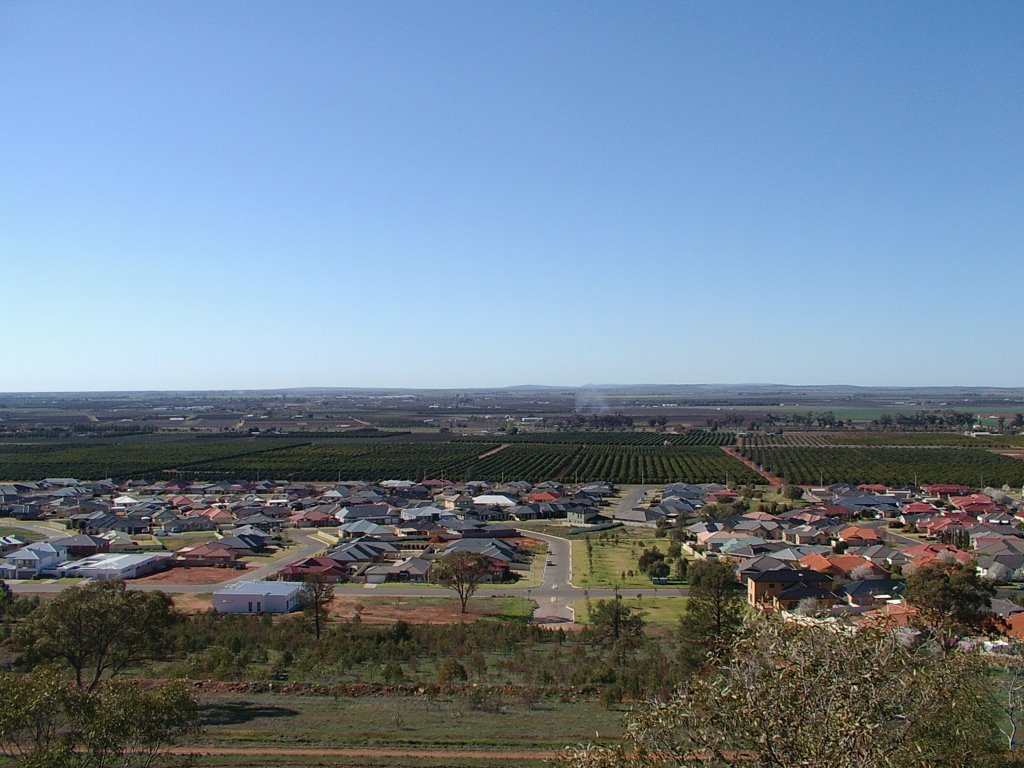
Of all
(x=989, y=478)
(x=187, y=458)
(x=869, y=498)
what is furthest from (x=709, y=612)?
(x=187, y=458)

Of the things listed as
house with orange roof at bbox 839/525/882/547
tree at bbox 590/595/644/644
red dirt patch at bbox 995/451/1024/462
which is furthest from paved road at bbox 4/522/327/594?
red dirt patch at bbox 995/451/1024/462

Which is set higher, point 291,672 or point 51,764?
point 51,764

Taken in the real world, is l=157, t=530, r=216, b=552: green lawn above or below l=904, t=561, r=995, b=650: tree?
below

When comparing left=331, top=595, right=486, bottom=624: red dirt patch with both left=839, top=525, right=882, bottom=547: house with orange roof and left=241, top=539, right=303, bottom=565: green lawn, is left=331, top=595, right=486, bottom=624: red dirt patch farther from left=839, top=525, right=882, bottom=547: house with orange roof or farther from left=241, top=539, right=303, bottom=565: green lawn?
left=839, top=525, right=882, bottom=547: house with orange roof

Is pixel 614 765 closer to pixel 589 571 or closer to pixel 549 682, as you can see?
pixel 549 682

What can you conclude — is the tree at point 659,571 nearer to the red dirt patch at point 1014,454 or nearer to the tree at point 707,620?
the tree at point 707,620

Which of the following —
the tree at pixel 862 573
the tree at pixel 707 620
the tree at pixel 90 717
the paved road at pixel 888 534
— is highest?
the tree at pixel 90 717

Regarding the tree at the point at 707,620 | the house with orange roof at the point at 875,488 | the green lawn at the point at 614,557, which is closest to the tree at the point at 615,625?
Answer: the tree at the point at 707,620
